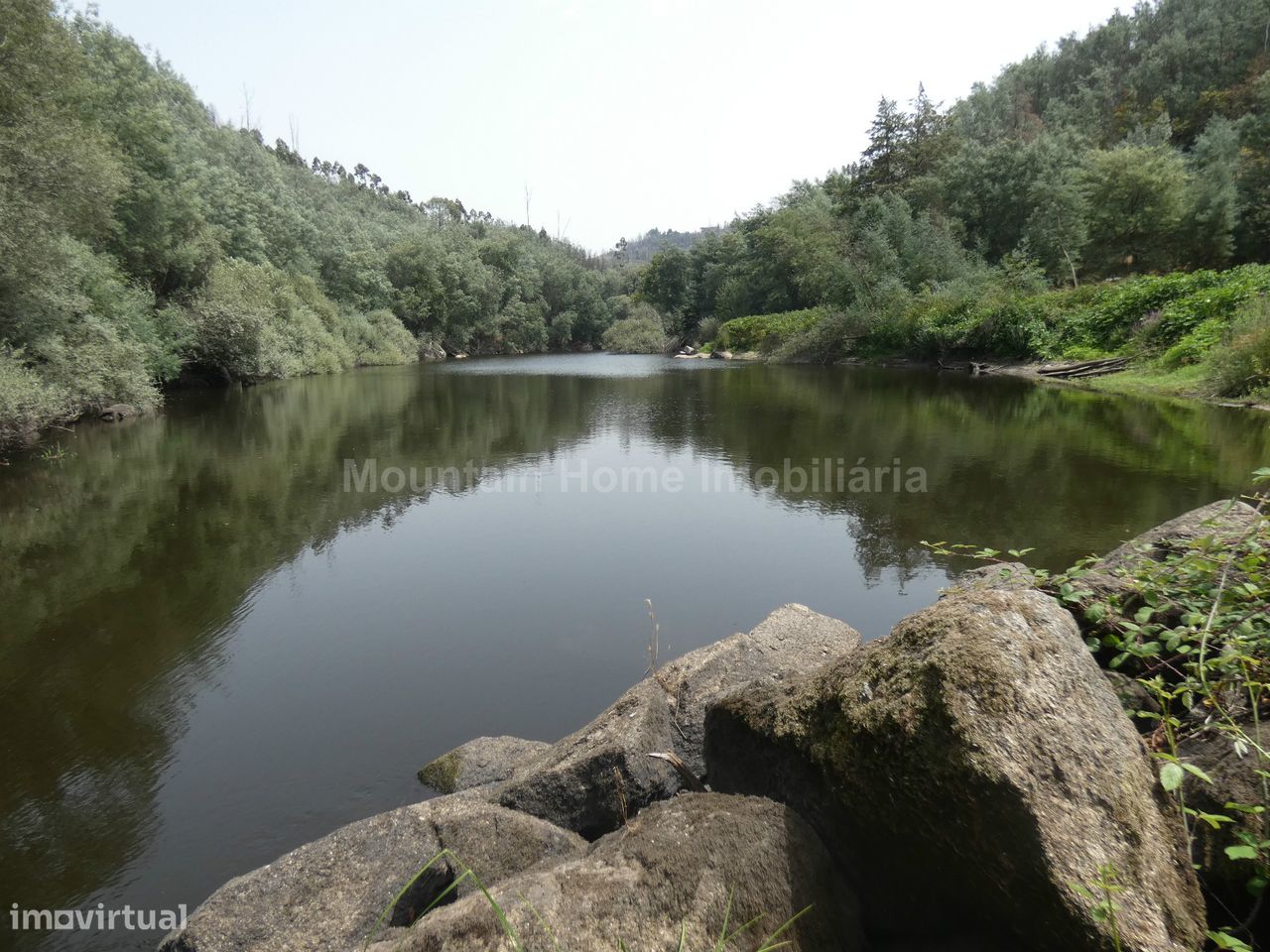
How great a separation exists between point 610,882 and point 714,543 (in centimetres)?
723

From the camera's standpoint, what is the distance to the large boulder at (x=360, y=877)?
2.88m

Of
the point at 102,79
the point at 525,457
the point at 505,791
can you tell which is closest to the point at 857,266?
the point at 525,457

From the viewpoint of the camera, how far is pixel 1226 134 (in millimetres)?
40656

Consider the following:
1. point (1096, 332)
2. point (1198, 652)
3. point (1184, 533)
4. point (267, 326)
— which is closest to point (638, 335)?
point (267, 326)

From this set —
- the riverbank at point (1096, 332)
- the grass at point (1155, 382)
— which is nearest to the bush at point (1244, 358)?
the riverbank at point (1096, 332)

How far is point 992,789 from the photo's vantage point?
1.89m

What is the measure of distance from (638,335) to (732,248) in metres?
12.4

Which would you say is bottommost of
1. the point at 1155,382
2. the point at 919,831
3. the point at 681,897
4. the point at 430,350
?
the point at 681,897

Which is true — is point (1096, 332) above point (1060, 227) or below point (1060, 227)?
below

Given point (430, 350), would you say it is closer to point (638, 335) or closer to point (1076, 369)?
point (638, 335)

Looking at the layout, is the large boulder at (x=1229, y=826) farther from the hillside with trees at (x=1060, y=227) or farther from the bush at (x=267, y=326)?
the bush at (x=267, y=326)

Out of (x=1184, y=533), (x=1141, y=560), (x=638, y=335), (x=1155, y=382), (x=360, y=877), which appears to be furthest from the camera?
(x=638, y=335)

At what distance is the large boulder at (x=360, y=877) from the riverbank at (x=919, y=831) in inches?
0.4

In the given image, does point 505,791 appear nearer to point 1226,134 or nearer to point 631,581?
point 631,581
